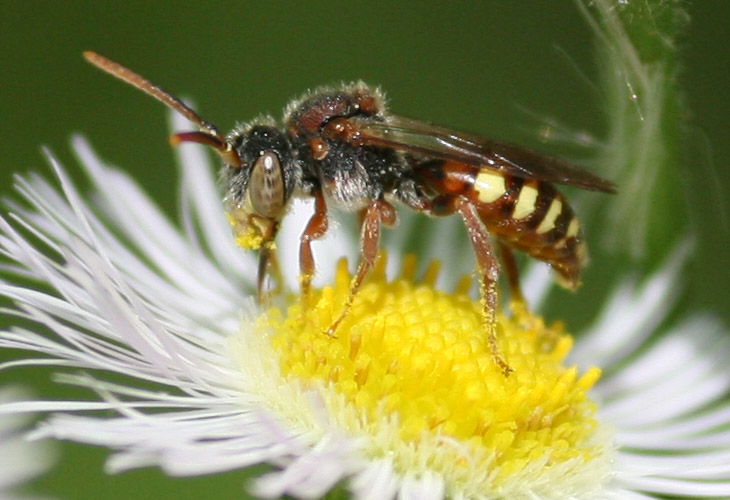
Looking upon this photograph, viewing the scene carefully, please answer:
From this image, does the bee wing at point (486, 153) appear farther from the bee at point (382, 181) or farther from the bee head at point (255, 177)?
the bee head at point (255, 177)

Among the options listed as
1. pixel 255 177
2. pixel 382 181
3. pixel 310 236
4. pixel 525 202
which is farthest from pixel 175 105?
pixel 525 202

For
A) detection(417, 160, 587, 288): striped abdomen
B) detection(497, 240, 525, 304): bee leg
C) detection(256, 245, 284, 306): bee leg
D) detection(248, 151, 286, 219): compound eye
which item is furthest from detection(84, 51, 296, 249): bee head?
detection(497, 240, 525, 304): bee leg

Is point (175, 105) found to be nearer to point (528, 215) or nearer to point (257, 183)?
point (257, 183)

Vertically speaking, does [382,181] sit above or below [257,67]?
below

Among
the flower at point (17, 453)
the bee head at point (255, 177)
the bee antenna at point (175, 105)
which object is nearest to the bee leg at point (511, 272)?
the bee head at point (255, 177)

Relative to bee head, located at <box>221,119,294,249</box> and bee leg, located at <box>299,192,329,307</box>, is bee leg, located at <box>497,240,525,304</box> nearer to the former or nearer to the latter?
bee leg, located at <box>299,192,329,307</box>

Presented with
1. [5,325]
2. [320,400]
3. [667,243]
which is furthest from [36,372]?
[667,243]

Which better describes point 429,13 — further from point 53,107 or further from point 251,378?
point 251,378
